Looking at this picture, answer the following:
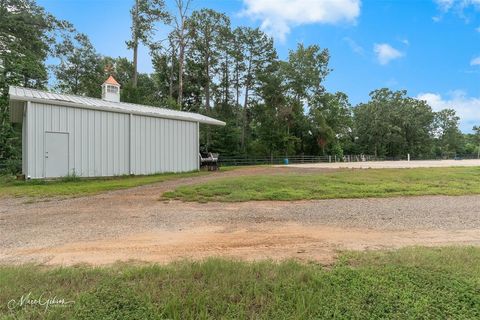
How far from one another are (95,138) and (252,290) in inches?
486

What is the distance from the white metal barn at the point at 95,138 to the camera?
11531 mm

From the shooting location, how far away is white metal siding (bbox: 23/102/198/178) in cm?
1151

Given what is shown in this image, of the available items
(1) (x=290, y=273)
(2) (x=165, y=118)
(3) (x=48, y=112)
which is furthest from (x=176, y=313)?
(2) (x=165, y=118)

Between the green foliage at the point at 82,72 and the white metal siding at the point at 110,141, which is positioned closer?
the white metal siding at the point at 110,141

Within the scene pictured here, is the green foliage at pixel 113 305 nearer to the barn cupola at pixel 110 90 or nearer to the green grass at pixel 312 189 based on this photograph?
the green grass at pixel 312 189

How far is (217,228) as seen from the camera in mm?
5086

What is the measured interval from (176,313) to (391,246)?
3.10 metres

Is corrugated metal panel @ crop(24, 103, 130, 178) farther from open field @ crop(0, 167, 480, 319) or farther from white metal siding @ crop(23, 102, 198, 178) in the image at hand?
open field @ crop(0, 167, 480, 319)

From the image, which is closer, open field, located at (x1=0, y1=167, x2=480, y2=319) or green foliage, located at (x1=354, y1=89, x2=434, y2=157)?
open field, located at (x1=0, y1=167, x2=480, y2=319)

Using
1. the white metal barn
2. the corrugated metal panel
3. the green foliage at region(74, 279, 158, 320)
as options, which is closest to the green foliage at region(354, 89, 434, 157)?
the white metal barn

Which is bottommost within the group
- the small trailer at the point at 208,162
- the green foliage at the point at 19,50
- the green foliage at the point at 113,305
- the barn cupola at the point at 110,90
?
the green foliage at the point at 113,305

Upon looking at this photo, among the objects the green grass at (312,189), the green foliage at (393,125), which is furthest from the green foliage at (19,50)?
the green foliage at (393,125)

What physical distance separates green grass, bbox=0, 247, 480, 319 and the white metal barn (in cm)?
1006

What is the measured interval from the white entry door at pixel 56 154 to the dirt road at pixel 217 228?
13.7 ft
